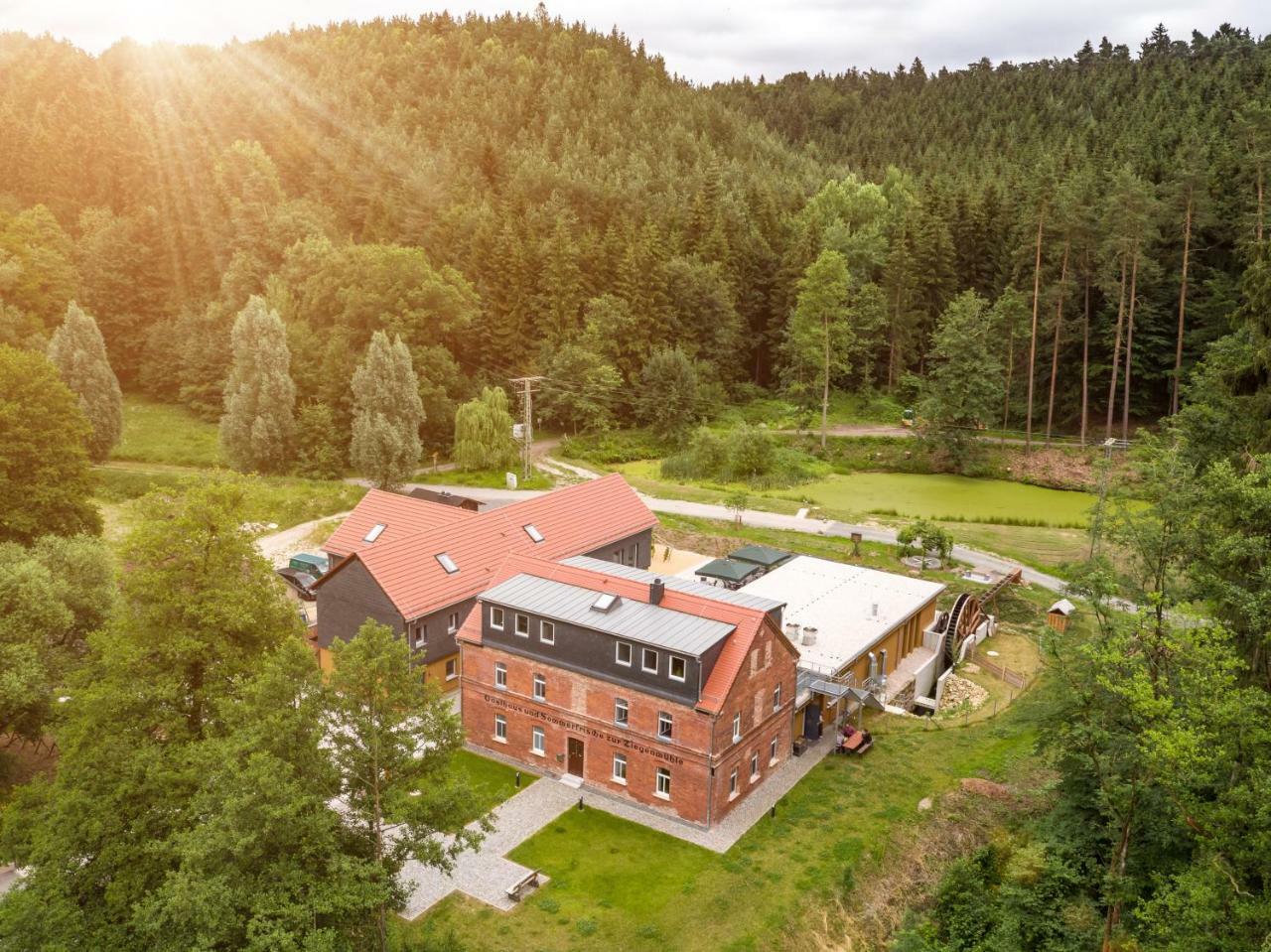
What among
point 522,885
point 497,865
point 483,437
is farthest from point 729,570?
point 483,437

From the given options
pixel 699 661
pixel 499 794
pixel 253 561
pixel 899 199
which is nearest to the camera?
pixel 253 561

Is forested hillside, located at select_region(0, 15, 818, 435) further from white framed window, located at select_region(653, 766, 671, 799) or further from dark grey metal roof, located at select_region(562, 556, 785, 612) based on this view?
white framed window, located at select_region(653, 766, 671, 799)

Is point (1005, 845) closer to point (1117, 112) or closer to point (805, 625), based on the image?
point (805, 625)

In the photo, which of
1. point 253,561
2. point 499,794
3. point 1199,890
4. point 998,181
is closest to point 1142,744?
point 1199,890

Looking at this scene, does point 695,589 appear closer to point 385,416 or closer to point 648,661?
point 648,661

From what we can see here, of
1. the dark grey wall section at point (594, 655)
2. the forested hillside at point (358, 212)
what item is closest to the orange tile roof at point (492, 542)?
the dark grey wall section at point (594, 655)
